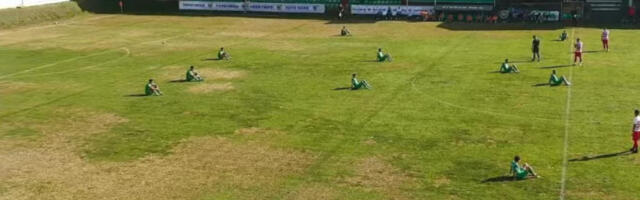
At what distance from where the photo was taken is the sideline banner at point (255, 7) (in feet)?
263

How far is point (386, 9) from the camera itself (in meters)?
76.2

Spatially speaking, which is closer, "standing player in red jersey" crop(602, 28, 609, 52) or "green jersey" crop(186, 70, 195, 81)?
"green jersey" crop(186, 70, 195, 81)

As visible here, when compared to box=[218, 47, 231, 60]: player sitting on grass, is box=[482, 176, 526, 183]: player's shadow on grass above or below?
below

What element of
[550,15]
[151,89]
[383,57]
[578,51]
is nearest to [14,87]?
[151,89]

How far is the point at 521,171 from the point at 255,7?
60.0 metres

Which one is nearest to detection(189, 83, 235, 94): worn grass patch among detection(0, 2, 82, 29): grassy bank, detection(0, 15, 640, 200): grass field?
detection(0, 15, 640, 200): grass field

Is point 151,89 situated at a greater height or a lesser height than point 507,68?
lesser

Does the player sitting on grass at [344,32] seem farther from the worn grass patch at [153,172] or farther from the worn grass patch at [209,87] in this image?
the worn grass patch at [153,172]

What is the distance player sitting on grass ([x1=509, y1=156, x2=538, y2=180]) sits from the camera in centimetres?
2473

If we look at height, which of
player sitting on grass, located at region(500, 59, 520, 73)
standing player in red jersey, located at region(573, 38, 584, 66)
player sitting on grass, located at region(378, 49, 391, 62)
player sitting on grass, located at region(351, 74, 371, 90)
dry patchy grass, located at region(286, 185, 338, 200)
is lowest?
dry patchy grass, located at region(286, 185, 338, 200)

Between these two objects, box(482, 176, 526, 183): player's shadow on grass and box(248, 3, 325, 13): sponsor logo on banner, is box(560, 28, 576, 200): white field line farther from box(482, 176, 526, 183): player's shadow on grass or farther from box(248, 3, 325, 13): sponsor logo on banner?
box(248, 3, 325, 13): sponsor logo on banner

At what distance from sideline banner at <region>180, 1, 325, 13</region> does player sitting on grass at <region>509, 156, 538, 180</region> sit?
5671 cm

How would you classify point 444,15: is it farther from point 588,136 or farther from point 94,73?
point 588,136

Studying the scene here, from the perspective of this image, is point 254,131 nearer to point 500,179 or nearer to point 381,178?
point 381,178
